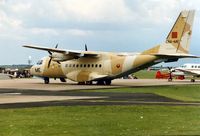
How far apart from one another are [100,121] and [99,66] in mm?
37966

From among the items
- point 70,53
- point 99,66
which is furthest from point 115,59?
point 70,53

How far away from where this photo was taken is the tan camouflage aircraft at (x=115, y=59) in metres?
52.8

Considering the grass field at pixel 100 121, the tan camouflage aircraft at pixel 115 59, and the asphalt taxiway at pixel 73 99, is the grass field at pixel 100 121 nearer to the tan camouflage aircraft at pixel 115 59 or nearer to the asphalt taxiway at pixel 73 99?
the asphalt taxiway at pixel 73 99

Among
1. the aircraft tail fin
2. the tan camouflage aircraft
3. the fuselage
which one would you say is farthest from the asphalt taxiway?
the aircraft tail fin

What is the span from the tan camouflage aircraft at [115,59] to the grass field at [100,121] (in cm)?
3018

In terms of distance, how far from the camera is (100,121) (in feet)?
57.4

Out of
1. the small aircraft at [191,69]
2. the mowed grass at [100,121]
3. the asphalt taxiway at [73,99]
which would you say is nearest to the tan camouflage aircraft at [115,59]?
the asphalt taxiway at [73,99]

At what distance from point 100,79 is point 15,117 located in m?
36.8

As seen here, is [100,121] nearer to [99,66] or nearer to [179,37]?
[99,66]

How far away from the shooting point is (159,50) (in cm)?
5322

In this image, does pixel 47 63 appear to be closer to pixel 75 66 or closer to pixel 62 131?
pixel 75 66

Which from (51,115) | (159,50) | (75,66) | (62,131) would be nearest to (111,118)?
(51,115)

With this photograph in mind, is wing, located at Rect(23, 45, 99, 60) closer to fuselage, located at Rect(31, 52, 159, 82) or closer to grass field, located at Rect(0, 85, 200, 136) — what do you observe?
fuselage, located at Rect(31, 52, 159, 82)

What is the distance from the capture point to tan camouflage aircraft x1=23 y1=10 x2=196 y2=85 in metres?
52.8
